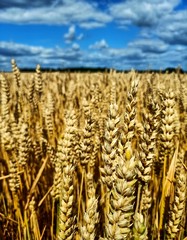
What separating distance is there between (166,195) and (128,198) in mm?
1014

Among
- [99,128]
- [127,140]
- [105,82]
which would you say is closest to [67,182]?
[127,140]

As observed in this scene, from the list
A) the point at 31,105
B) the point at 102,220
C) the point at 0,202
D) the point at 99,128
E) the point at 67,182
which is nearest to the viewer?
the point at 67,182

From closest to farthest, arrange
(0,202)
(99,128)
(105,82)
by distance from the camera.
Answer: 1. (99,128)
2. (0,202)
3. (105,82)

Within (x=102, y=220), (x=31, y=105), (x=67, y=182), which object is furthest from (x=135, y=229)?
(x=31, y=105)

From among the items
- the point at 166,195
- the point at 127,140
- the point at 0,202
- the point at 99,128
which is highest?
the point at 127,140

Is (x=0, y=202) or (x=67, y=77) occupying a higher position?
(x=67, y=77)

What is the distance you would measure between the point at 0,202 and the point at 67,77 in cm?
383

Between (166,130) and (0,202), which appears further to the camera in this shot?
(0,202)

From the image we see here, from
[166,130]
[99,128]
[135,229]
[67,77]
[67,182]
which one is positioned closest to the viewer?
[135,229]

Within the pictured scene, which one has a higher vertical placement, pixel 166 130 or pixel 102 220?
pixel 166 130

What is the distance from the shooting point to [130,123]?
0.89 meters

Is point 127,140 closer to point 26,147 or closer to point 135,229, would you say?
point 135,229

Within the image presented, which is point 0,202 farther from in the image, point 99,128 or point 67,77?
point 67,77

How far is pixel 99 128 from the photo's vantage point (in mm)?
2275
